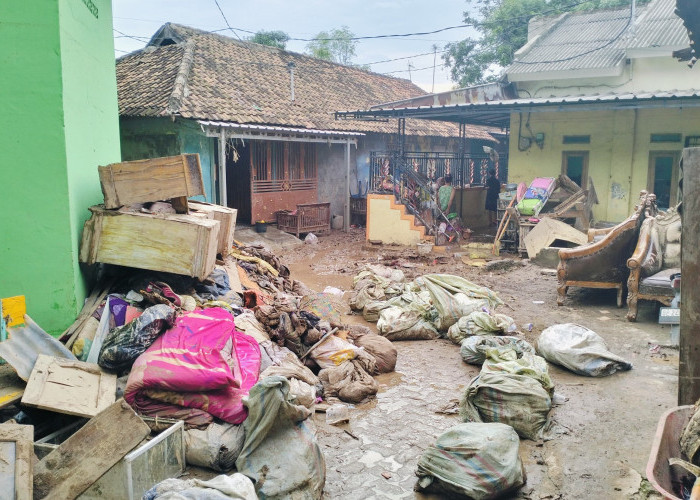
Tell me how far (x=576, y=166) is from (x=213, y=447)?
13106 millimetres

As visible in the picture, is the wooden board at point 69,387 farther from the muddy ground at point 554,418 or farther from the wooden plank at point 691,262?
the wooden plank at point 691,262

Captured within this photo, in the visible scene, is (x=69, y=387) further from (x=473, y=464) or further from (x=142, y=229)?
(x=473, y=464)

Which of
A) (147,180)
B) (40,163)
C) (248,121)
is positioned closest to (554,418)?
(147,180)

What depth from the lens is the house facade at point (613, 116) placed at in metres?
13.2

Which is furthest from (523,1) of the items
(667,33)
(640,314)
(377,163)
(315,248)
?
(640,314)

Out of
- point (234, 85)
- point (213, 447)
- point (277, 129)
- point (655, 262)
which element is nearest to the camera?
point (213, 447)

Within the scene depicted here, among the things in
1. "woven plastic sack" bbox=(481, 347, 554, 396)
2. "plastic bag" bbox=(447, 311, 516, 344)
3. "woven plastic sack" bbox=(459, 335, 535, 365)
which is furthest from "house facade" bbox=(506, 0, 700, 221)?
"woven plastic sack" bbox=(481, 347, 554, 396)

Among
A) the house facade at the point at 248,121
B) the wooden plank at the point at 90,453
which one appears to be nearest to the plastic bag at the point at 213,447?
the wooden plank at the point at 90,453

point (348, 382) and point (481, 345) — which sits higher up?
point (481, 345)

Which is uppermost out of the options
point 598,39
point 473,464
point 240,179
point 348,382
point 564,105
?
point 598,39

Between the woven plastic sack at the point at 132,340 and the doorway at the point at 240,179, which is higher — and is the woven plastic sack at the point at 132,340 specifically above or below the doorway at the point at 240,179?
below

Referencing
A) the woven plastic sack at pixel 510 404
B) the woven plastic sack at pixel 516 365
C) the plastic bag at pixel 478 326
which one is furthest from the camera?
the plastic bag at pixel 478 326

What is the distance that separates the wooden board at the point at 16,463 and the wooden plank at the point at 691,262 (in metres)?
3.76

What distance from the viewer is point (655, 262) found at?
25.2 ft
